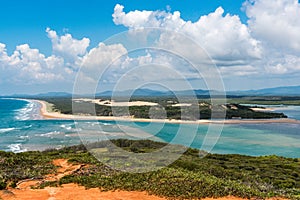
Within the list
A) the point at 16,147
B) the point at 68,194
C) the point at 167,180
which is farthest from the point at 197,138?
the point at 68,194

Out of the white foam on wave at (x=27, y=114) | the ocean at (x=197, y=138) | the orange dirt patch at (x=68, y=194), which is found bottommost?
the ocean at (x=197, y=138)

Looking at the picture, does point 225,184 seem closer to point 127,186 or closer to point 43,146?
point 127,186

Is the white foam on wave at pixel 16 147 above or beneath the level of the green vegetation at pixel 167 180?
beneath

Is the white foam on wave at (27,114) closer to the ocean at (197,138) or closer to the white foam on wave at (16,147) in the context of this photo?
the ocean at (197,138)

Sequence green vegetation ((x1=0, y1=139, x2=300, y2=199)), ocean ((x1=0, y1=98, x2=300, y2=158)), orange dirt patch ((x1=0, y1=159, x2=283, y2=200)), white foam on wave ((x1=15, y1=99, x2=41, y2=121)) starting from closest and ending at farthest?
orange dirt patch ((x1=0, y1=159, x2=283, y2=200)) < green vegetation ((x1=0, y1=139, x2=300, y2=199)) < ocean ((x1=0, y1=98, x2=300, y2=158)) < white foam on wave ((x1=15, y1=99, x2=41, y2=121))

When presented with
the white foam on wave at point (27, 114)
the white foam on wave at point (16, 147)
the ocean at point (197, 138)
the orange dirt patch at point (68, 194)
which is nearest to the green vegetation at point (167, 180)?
the orange dirt patch at point (68, 194)

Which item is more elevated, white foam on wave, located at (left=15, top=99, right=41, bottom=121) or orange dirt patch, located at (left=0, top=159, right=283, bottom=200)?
orange dirt patch, located at (left=0, top=159, right=283, bottom=200)

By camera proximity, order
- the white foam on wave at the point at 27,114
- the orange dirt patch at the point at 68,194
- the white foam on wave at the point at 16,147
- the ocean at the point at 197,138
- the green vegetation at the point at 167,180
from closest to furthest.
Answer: the orange dirt patch at the point at 68,194 < the green vegetation at the point at 167,180 < the white foam on wave at the point at 16,147 < the ocean at the point at 197,138 < the white foam on wave at the point at 27,114

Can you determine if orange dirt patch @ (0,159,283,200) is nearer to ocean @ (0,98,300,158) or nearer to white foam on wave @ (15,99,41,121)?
ocean @ (0,98,300,158)

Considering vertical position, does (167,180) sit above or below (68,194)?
above

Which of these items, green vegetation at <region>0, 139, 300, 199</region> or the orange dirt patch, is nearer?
the orange dirt patch

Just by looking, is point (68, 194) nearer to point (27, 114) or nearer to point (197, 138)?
point (197, 138)

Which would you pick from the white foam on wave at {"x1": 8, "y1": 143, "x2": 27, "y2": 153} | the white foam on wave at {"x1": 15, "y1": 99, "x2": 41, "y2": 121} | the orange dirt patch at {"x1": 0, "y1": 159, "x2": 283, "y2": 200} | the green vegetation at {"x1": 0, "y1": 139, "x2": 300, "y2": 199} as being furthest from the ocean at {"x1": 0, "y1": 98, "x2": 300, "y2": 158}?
the white foam on wave at {"x1": 15, "y1": 99, "x2": 41, "y2": 121}
